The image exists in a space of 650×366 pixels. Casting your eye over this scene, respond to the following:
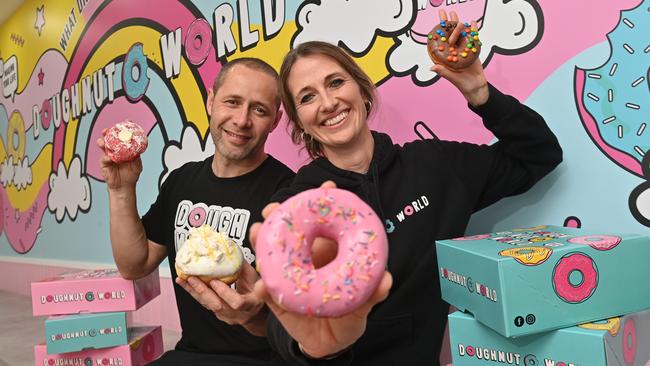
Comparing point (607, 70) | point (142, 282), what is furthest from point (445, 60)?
point (142, 282)

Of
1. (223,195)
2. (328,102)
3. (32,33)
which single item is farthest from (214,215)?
(32,33)

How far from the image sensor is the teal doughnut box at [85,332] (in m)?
1.98

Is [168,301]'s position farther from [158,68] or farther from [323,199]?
[323,199]

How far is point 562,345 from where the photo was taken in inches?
37.9

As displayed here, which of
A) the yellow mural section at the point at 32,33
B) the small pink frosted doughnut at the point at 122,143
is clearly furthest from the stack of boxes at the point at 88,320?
the yellow mural section at the point at 32,33

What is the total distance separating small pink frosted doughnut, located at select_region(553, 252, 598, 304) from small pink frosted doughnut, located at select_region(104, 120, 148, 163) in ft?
4.11

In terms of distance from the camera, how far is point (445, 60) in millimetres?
1354

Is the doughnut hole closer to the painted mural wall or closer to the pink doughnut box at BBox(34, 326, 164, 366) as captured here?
the painted mural wall

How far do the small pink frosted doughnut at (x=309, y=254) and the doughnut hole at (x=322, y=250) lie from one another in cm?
10

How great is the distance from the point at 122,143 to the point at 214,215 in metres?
0.35

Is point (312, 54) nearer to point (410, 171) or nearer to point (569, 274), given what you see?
point (410, 171)

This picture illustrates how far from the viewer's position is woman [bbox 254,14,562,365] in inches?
52.1

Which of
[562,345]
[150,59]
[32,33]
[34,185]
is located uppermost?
[32,33]

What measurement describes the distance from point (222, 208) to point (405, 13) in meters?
0.87
